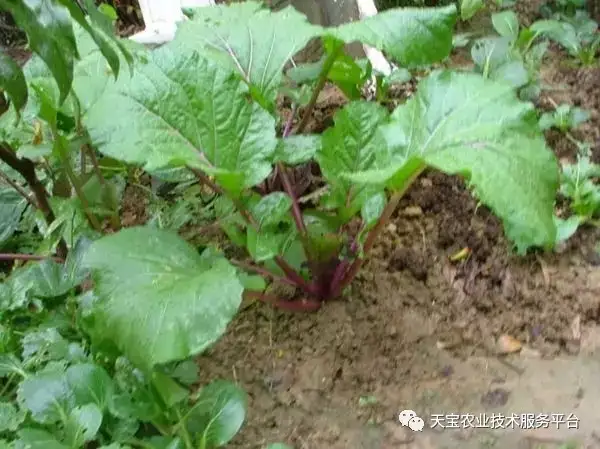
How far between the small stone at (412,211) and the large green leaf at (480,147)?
24 cm

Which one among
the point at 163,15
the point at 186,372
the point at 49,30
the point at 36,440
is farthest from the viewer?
the point at 163,15

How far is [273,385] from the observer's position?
1.20m

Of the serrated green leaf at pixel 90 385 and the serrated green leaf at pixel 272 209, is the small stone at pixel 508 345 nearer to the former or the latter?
the serrated green leaf at pixel 272 209

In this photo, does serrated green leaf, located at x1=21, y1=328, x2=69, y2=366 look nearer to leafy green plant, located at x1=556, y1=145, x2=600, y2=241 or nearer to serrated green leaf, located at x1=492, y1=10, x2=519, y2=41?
leafy green plant, located at x1=556, y1=145, x2=600, y2=241

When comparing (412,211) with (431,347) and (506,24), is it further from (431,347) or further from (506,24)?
(506,24)

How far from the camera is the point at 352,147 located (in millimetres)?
1213

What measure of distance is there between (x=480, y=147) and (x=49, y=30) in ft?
1.95

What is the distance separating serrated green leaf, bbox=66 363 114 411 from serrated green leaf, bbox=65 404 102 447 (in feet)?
0.08

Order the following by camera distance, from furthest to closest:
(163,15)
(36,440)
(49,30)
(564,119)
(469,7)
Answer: (469,7), (163,15), (564,119), (36,440), (49,30)

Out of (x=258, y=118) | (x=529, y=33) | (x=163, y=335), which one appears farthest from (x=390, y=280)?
(x=529, y=33)

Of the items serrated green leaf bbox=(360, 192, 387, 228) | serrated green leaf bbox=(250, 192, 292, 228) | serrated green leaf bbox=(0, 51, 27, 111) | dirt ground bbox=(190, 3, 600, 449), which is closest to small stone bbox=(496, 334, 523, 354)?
dirt ground bbox=(190, 3, 600, 449)

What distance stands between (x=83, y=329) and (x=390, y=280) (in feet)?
1.71

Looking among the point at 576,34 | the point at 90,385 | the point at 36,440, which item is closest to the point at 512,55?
the point at 576,34

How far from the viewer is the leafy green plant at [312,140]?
3.43 feet
